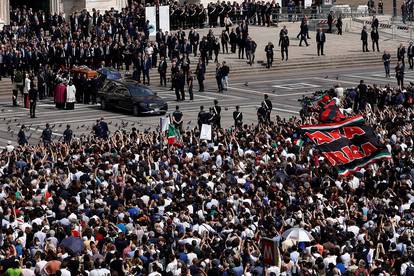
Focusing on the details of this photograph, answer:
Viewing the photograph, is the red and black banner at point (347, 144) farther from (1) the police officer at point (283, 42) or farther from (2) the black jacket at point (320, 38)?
(2) the black jacket at point (320, 38)

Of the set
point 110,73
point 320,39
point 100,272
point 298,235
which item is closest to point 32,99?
point 110,73

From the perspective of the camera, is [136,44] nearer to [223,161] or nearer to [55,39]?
[55,39]

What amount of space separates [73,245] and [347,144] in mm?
10391

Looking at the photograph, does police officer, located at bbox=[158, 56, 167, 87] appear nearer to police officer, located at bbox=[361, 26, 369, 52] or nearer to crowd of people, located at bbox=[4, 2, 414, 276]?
crowd of people, located at bbox=[4, 2, 414, 276]

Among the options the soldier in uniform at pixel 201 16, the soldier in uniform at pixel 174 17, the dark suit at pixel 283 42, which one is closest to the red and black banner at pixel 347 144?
the dark suit at pixel 283 42

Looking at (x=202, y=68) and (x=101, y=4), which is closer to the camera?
(x=202, y=68)

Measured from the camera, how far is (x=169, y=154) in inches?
1377

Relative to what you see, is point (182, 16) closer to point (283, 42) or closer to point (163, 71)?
point (283, 42)

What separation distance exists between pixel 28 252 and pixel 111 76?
2969cm

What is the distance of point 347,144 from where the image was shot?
3294 cm

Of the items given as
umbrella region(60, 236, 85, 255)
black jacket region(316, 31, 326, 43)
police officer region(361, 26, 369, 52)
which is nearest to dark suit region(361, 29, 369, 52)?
police officer region(361, 26, 369, 52)

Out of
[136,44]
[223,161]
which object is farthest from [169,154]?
[136,44]

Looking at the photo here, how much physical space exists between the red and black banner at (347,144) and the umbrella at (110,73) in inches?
841

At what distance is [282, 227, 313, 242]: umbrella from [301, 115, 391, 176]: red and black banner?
675 centimetres
